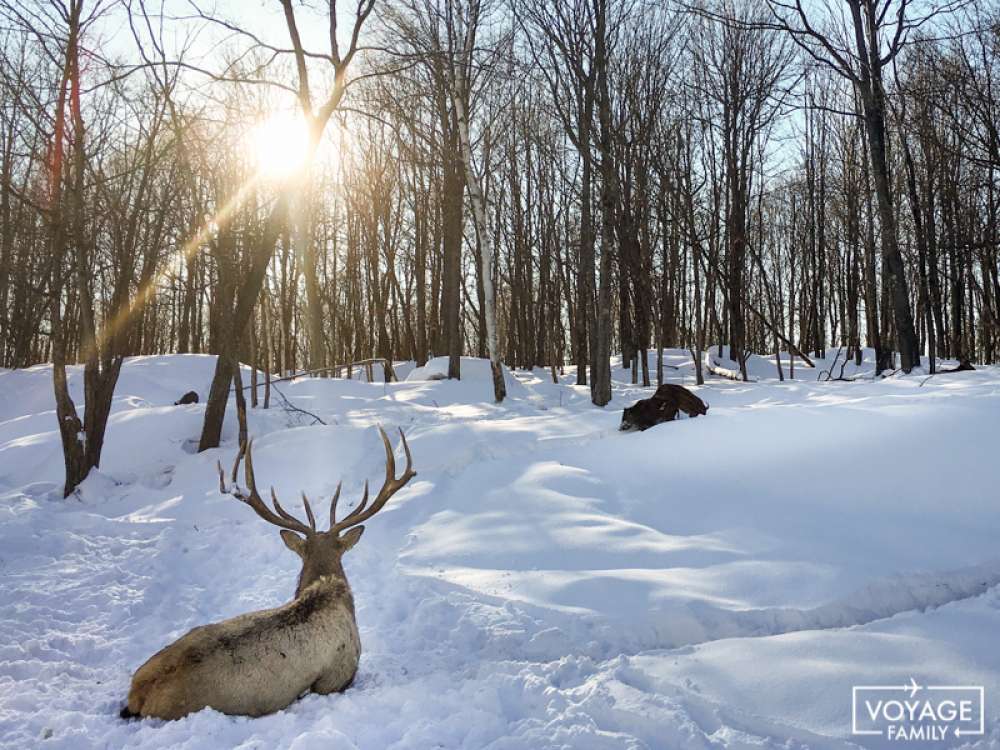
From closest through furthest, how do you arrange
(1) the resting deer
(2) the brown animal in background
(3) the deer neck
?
1. (1) the resting deer
2. (3) the deer neck
3. (2) the brown animal in background

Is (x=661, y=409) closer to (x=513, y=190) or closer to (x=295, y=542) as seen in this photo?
(x=295, y=542)

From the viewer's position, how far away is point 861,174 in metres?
20.2

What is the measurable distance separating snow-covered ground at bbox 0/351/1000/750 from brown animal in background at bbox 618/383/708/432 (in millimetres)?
531

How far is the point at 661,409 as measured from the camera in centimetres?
745

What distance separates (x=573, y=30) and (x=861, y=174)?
13703mm

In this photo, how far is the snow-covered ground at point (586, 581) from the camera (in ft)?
8.23

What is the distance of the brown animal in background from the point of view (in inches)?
291

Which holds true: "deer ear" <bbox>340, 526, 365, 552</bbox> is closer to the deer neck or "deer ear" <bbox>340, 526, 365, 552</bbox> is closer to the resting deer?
the deer neck

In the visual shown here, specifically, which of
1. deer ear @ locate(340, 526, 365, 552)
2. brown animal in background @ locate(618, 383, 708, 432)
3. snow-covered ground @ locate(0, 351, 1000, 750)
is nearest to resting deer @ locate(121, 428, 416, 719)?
snow-covered ground @ locate(0, 351, 1000, 750)

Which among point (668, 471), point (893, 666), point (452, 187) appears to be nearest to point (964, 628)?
point (893, 666)

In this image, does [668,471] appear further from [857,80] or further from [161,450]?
[857,80]

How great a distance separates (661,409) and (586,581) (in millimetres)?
3945

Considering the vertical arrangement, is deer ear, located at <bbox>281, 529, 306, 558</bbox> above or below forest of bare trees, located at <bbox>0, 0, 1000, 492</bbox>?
below

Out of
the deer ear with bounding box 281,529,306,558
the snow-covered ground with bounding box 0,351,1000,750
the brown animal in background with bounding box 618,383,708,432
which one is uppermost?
the brown animal in background with bounding box 618,383,708,432
